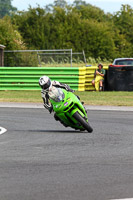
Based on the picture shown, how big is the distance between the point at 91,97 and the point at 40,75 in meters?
4.01

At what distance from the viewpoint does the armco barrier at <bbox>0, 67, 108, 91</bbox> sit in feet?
77.9

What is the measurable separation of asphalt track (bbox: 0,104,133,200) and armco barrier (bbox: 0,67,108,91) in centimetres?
999

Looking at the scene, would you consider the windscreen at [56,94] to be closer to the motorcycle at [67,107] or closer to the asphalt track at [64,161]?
the motorcycle at [67,107]

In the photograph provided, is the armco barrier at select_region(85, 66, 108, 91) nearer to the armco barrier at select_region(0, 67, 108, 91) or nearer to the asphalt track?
the armco barrier at select_region(0, 67, 108, 91)

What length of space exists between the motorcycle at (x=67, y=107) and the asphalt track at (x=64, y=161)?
1.07 feet

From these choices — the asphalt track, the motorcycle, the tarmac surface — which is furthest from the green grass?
the motorcycle

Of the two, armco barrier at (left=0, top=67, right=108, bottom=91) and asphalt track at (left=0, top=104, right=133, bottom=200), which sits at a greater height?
asphalt track at (left=0, top=104, right=133, bottom=200)

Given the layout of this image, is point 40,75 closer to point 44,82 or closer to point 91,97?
point 91,97

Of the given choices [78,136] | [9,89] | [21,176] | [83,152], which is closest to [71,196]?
[21,176]

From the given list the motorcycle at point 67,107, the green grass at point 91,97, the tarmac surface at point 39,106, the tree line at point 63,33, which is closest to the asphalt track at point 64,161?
the motorcycle at point 67,107

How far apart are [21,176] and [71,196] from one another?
1.19m

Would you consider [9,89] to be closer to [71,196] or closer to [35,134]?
[35,134]

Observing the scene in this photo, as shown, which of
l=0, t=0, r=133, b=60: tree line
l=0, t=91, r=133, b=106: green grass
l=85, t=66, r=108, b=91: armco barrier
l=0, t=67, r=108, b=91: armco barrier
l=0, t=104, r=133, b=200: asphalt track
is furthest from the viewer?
l=0, t=0, r=133, b=60: tree line

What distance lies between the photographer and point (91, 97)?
68.6ft
